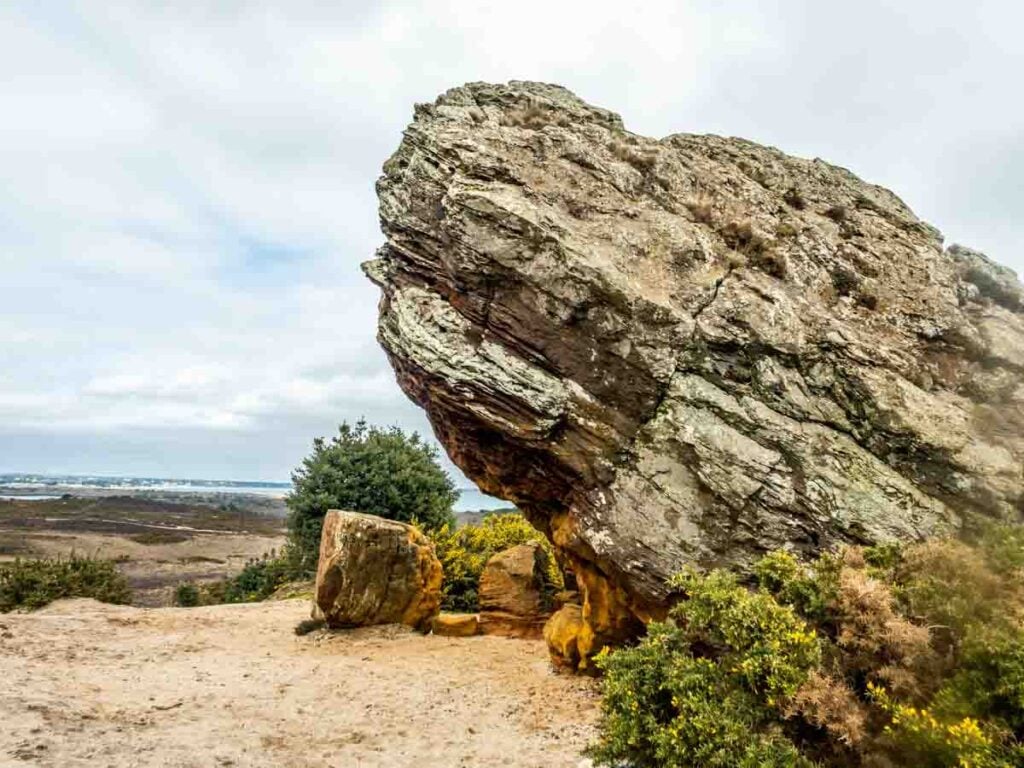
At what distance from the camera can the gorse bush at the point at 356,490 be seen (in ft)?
91.8

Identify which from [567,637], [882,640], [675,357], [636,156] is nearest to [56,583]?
[567,637]

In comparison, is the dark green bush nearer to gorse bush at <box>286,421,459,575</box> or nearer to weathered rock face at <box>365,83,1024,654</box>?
gorse bush at <box>286,421,459,575</box>

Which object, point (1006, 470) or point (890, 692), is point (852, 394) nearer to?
point (1006, 470)

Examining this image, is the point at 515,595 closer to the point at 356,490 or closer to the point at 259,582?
the point at 356,490

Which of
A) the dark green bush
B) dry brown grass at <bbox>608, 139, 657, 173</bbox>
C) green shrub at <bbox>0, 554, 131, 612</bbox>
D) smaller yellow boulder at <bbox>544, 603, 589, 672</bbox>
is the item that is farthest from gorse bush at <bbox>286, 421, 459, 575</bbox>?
dry brown grass at <bbox>608, 139, 657, 173</bbox>

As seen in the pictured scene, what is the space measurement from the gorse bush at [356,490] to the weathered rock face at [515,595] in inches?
378

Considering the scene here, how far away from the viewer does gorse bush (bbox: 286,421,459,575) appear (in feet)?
91.8

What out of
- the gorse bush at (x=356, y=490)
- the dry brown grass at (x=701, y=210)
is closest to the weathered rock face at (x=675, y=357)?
the dry brown grass at (x=701, y=210)

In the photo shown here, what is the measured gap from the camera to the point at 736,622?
306 inches

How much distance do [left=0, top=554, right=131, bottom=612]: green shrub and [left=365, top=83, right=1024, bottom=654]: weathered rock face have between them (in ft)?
54.7

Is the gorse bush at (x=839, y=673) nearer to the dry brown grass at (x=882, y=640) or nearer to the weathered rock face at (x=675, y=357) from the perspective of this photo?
the dry brown grass at (x=882, y=640)

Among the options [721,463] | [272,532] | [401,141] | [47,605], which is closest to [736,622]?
[721,463]

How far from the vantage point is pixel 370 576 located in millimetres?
17469

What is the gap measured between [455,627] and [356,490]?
12138 millimetres
